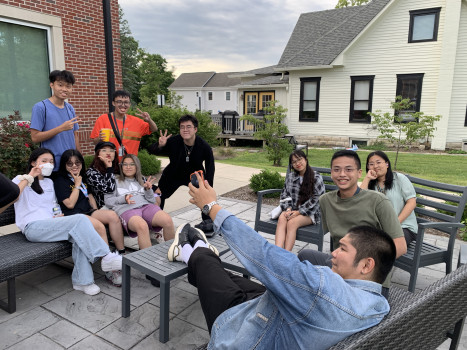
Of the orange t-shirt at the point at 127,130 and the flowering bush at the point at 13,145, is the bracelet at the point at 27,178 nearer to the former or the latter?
the orange t-shirt at the point at 127,130

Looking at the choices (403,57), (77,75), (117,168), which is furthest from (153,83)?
(117,168)

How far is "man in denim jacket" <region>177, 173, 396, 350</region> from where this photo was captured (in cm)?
122

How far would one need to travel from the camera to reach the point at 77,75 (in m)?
6.89

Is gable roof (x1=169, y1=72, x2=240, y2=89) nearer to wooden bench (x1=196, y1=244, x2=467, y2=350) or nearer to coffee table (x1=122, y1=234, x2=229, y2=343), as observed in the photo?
coffee table (x1=122, y1=234, x2=229, y2=343)

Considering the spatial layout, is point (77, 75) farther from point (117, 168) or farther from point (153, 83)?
point (153, 83)

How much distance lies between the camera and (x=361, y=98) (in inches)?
623

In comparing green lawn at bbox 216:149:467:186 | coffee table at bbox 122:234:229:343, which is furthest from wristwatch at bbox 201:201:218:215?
green lawn at bbox 216:149:467:186

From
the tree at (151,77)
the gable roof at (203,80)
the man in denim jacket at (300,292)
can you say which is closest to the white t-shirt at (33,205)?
the man in denim jacket at (300,292)

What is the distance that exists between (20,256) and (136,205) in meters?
1.26

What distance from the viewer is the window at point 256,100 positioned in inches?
812

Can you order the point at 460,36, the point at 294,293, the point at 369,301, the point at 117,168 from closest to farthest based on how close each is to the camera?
the point at 294,293, the point at 369,301, the point at 117,168, the point at 460,36

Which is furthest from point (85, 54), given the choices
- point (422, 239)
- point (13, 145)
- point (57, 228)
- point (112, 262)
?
point (422, 239)

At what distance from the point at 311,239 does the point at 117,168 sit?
2.40 metres

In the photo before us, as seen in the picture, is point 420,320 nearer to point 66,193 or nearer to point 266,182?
point 66,193
